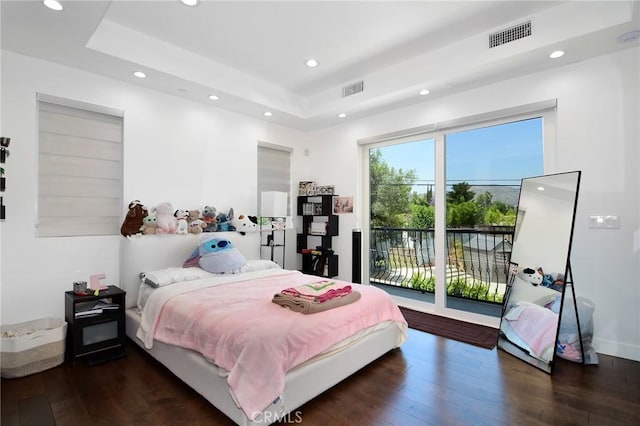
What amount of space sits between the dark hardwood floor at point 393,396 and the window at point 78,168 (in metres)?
1.32

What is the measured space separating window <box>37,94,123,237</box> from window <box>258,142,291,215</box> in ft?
6.05

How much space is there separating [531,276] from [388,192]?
2.15 metres

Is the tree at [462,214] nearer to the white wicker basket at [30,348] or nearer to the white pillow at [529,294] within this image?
the white pillow at [529,294]

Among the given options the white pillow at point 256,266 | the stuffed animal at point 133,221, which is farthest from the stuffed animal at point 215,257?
the stuffed animal at point 133,221

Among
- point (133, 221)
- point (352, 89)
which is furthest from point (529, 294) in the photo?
point (133, 221)

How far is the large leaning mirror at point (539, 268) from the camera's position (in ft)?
8.82

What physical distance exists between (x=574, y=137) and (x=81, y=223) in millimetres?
4809

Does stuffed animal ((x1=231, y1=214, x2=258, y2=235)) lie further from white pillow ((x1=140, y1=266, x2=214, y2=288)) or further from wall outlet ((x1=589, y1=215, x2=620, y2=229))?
wall outlet ((x1=589, y1=215, x2=620, y2=229))

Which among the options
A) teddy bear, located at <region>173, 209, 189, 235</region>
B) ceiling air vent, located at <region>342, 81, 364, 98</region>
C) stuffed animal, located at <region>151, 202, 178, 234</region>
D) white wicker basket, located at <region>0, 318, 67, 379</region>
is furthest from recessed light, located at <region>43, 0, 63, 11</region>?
ceiling air vent, located at <region>342, 81, 364, 98</region>

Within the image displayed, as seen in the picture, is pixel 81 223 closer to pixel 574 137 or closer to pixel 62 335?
pixel 62 335

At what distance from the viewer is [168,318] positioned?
2.47 meters

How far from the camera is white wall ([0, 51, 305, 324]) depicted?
2.82 meters

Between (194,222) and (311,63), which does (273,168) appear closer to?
(194,222)

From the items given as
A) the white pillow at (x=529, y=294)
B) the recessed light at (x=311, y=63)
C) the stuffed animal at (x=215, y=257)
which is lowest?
the white pillow at (x=529, y=294)
